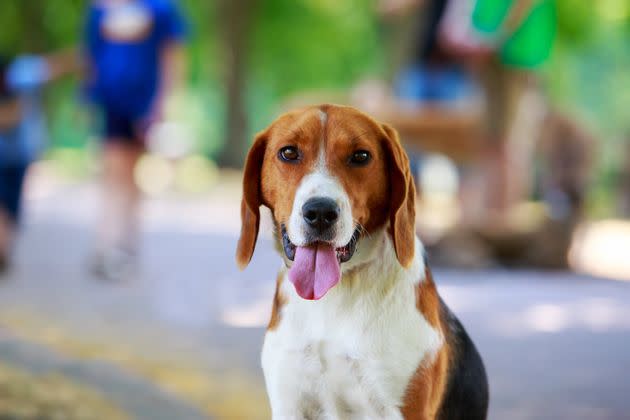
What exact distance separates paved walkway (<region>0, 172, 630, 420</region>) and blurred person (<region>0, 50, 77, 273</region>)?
466 millimetres

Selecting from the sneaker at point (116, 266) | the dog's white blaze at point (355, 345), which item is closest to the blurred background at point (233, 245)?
the sneaker at point (116, 266)

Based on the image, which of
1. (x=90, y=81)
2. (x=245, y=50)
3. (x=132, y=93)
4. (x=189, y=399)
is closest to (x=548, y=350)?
(x=189, y=399)

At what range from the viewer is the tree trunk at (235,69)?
16984 millimetres

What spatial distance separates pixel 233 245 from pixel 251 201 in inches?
251

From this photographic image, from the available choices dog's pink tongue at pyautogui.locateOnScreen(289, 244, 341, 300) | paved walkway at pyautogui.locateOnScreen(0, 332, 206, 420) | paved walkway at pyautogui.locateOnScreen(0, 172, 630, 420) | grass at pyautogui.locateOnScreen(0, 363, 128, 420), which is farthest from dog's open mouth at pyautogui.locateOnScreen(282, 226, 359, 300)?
grass at pyautogui.locateOnScreen(0, 363, 128, 420)

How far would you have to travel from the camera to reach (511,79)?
26.8 feet

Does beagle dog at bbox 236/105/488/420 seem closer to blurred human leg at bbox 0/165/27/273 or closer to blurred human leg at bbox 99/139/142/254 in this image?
blurred human leg at bbox 99/139/142/254

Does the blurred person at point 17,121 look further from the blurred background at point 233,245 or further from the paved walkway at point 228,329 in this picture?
the paved walkway at point 228,329

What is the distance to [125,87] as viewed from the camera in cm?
660

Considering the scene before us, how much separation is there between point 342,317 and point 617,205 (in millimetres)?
9768

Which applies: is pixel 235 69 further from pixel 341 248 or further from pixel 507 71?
pixel 341 248

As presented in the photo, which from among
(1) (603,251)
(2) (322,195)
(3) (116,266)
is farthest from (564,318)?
(1) (603,251)

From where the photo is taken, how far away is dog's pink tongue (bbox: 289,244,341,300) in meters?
2.42

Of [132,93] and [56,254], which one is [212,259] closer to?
[56,254]
